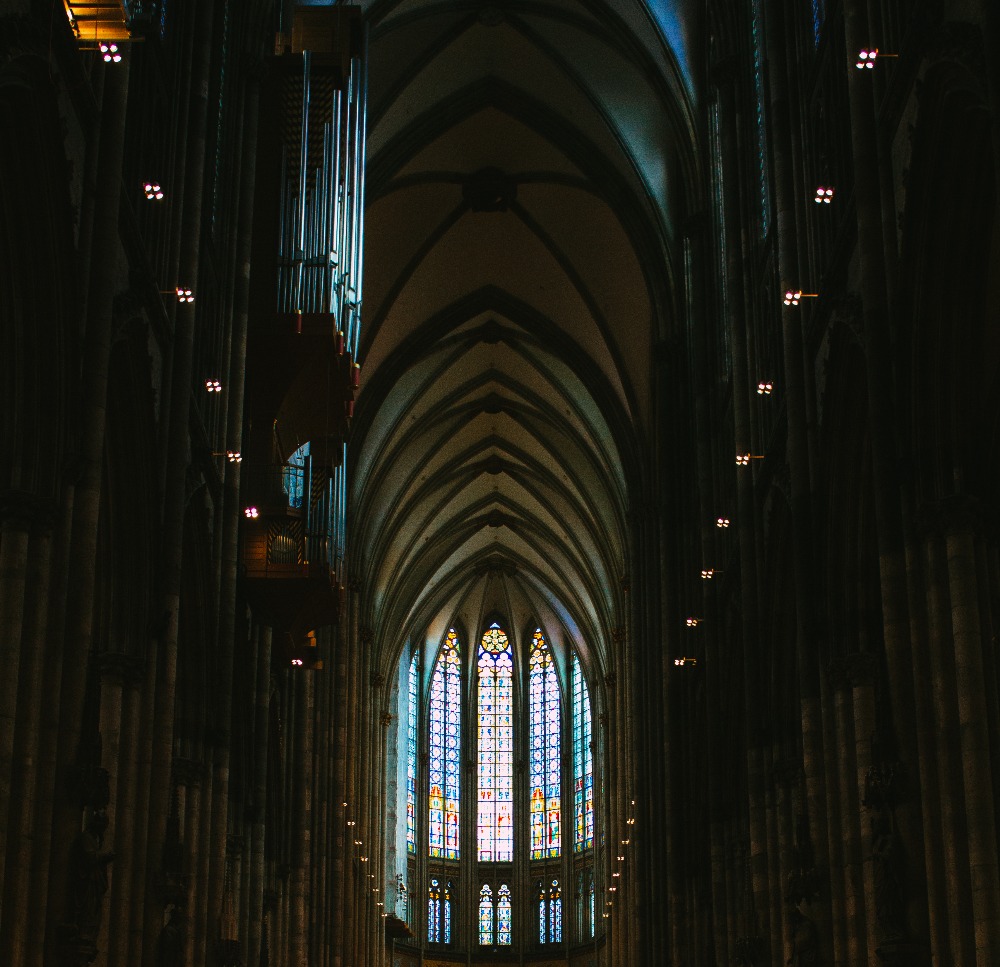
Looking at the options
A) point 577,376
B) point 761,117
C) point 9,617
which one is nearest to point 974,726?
point 9,617

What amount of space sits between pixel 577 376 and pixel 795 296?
26.7 meters

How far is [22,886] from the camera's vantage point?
14031 mm

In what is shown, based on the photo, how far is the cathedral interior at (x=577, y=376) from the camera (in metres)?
14.7

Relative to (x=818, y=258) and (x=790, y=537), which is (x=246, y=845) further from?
(x=818, y=258)

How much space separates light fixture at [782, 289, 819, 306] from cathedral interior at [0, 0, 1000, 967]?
1.6 inches

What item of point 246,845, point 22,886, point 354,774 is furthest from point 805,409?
point 354,774

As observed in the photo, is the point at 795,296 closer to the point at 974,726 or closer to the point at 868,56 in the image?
the point at 868,56

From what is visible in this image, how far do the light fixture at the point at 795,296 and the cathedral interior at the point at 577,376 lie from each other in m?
0.04

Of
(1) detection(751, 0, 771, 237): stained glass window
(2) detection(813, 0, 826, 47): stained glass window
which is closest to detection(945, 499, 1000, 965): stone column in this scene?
(2) detection(813, 0, 826, 47): stained glass window

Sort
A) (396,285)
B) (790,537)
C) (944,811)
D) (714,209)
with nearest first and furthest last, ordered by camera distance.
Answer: (944,811) < (790,537) < (714,209) < (396,285)

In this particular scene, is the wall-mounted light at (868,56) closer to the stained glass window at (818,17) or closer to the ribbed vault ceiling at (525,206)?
the stained glass window at (818,17)

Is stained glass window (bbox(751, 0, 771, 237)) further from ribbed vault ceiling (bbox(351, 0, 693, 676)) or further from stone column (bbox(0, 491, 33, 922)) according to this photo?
stone column (bbox(0, 491, 33, 922))

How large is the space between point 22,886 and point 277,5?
1960 cm

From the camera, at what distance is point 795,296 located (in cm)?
2039
